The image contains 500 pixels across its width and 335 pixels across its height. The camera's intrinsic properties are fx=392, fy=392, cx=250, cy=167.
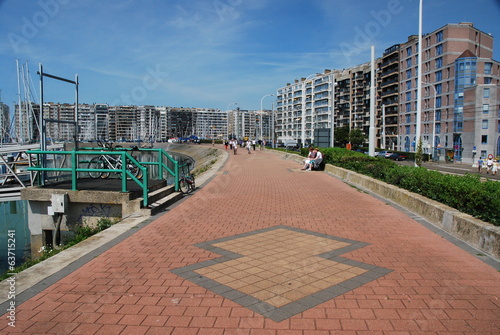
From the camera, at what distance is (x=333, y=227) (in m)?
7.23

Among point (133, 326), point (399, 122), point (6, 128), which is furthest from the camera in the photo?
point (399, 122)

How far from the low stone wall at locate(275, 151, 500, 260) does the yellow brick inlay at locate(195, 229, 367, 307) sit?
1916 mm

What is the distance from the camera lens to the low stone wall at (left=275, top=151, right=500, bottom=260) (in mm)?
5473

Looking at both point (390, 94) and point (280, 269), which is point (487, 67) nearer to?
point (390, 94)

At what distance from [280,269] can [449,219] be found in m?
3.56

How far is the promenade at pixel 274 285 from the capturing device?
11.6ft

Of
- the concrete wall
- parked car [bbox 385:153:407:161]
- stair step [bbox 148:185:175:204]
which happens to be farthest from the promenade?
parked car [bbox 385:153:407:161]

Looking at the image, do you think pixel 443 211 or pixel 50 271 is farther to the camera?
pixel 443 211

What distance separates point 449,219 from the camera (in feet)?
22.1

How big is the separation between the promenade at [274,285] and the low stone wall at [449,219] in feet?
1.03

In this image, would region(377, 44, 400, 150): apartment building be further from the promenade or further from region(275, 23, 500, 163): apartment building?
the promenade

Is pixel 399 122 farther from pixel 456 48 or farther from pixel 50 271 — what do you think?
pixel 50 271

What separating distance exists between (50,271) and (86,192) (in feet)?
12.7

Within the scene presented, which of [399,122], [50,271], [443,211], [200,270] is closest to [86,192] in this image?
[50,271]
